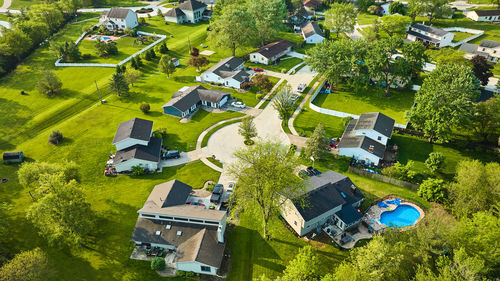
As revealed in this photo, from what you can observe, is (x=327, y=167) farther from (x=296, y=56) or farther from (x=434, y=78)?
(x=296, y=56)

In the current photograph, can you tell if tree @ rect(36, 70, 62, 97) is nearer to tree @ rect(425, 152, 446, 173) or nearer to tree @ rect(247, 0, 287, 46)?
tree @ rect(247, 0, 287, 46)

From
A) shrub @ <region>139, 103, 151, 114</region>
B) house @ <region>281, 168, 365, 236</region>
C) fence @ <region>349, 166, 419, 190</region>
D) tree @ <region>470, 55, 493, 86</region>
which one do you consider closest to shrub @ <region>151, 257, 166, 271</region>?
house @ <region>281, 168, 365, 236</region>

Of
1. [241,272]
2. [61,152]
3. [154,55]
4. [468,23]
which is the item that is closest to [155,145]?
[61,152]

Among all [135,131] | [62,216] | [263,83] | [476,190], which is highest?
[476,190]

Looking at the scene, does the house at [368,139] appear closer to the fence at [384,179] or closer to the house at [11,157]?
the fence at [384,179]

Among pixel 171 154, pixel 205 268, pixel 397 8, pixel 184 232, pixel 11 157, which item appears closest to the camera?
pixel 205 268

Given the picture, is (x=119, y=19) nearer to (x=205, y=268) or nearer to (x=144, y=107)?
(x=144, y=107)

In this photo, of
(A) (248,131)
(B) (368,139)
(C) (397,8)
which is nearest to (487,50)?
(C) (397,8)
